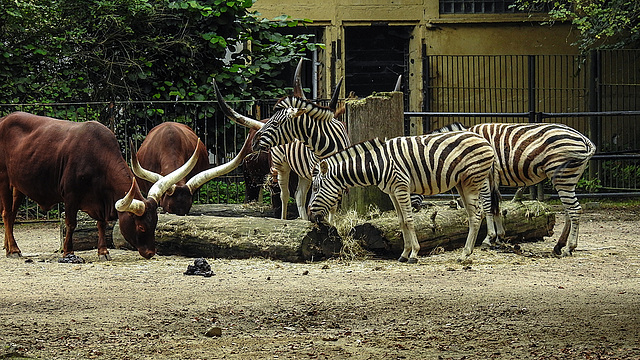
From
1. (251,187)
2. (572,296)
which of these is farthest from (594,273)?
(251,187)

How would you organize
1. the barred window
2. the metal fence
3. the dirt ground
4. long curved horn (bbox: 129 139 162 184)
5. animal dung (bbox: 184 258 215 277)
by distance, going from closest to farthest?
the dirt ground < animal dung (bbox: 184 258 215 277) < long curved horn (bbox: 129 139 162 184) < the metal fence < the barred window

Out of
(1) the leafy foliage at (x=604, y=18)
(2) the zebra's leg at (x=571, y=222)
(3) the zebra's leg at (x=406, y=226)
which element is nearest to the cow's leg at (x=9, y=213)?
(3) the zebra's leg at (x=406, y=226)

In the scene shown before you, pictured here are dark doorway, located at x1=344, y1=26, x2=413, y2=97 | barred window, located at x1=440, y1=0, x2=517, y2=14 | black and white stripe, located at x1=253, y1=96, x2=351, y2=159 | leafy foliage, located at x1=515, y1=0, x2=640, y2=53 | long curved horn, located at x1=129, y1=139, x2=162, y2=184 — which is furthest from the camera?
dark doorway, located at x1=344, y1=26, x2=413, y2=97

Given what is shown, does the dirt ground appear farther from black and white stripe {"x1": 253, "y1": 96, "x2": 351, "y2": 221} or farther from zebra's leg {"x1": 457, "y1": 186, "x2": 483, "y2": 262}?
black and white stripe {"x1": 253, "y1": 96, "x2": 351, "y2": 221}

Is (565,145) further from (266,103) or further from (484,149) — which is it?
(266,103)

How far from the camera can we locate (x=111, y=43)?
588 inches

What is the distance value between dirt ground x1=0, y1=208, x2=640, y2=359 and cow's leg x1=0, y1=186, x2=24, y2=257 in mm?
178

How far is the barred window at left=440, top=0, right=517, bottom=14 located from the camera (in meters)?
18.7

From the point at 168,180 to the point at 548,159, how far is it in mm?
4072

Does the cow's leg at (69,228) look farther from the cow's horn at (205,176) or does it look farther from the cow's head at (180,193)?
the cow's horn at (205,176)

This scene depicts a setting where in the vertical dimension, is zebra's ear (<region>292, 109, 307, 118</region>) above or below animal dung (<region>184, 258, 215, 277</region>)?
above

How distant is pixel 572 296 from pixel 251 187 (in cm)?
678

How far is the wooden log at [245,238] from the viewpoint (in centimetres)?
933

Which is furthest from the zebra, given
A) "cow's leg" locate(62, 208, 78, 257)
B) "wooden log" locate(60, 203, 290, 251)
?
"cow's leg" locate(62, 208, 78, 257)
